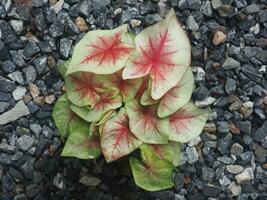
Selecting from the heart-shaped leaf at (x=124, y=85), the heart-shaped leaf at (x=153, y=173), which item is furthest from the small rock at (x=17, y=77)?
the heart-shaped leaf at (x=153, y=173)

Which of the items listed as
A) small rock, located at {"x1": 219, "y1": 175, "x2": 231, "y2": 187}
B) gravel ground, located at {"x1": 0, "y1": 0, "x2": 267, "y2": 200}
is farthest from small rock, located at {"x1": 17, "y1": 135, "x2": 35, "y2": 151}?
small rock, located at {"x1": 219, "y1": 175, "x2": 231, "y2": 187}

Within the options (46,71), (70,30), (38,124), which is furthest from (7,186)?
(70,30)

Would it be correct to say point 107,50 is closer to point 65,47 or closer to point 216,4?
point 65,47

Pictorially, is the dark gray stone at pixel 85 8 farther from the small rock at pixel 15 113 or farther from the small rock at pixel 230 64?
the small rock at pixel 230 64

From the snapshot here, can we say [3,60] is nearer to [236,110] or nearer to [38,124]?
[38,124]

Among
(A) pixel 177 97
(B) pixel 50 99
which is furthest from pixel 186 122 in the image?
(B) pixel 50 99
